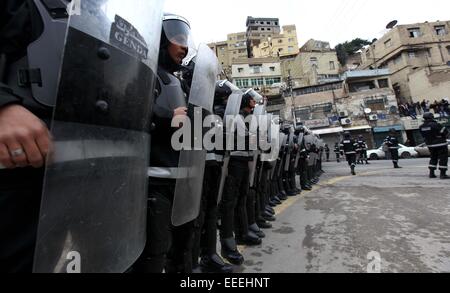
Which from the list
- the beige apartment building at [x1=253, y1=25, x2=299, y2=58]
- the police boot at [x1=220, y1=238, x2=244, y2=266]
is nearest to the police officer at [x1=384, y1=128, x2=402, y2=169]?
the police boot at [x1=220, y1=238, x2=244, y2=266]

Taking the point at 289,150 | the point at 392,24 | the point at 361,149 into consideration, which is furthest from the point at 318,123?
the point at 289,150

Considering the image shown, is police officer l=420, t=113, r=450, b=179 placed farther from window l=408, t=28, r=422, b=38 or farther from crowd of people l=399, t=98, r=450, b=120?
window l=408, t=28, r=422, b=38

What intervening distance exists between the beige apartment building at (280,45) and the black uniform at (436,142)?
196ft

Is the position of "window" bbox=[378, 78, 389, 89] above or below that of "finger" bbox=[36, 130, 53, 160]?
above

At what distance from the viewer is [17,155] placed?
2.90 feet

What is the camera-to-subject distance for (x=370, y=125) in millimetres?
34469

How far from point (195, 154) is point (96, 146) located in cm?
91

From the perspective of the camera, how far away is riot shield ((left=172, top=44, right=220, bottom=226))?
172 centimetres

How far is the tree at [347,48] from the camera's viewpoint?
63.6 meters

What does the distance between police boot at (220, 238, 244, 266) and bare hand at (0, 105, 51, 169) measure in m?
2.60

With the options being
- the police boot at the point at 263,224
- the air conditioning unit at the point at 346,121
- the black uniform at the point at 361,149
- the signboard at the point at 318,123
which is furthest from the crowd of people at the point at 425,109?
the police boot at the point at 263,224

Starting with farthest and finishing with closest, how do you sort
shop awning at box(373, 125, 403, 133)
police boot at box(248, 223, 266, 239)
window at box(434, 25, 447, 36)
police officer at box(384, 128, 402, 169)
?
window at box(434, 25, 447, 36), shop awning at box(373, 125, 403, 133), police officer at box(384, 128, 402, 169), police boot at box(248, 223, 266, 239)

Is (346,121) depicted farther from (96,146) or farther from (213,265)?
(96,146)
